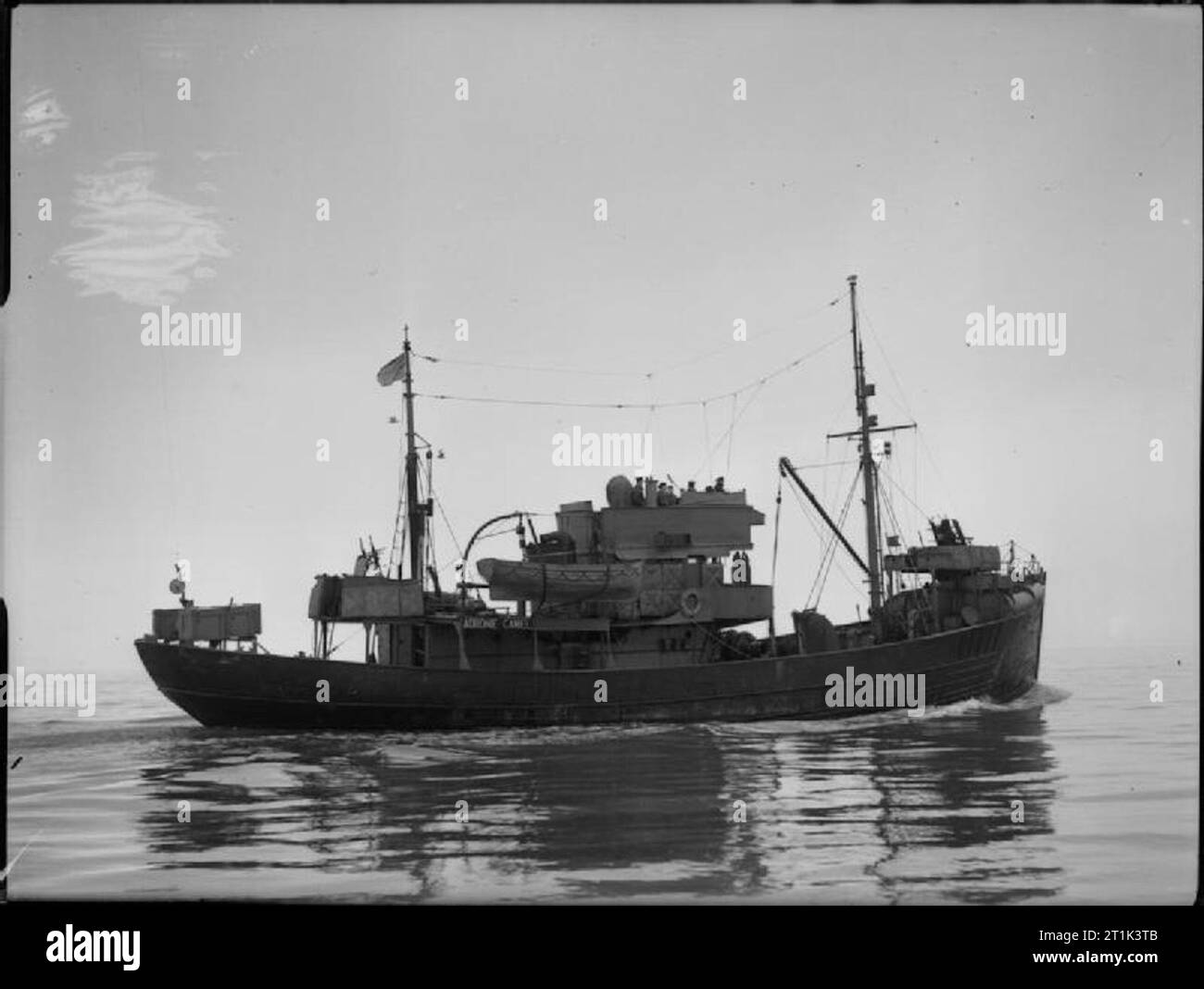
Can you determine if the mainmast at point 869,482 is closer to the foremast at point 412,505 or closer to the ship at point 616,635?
the ship at point 616,635

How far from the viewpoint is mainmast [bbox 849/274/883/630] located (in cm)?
3641

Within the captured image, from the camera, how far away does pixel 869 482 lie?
3703 cm

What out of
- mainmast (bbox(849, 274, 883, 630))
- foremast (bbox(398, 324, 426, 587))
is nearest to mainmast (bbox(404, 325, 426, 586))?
foremast (bbox(398, 324, 426, 587))

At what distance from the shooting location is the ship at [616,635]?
3138 cm

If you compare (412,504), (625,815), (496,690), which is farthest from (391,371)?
(625,815)

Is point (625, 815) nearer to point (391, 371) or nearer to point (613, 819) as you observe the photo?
point (613, 819)

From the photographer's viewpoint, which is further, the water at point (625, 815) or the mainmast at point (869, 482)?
the mainmast at point (869, 482)

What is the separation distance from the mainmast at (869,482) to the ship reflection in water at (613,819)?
785cm

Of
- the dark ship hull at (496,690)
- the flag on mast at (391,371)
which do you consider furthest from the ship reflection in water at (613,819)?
the flag on mast at (391,371)

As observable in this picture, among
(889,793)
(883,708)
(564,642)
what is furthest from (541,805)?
(883,708)

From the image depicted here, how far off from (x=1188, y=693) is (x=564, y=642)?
916 inches

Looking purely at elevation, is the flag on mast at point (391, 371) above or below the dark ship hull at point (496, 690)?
above

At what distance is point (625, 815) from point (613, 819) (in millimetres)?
349
